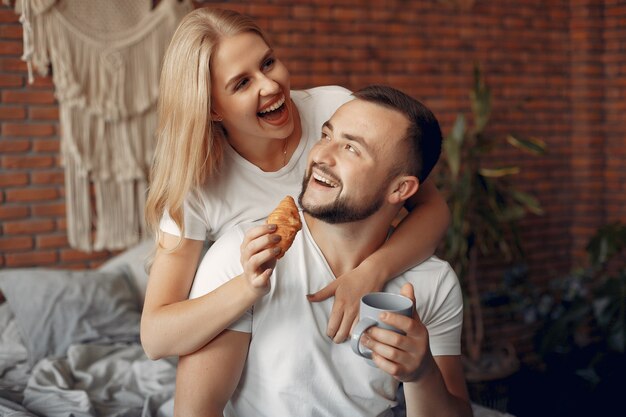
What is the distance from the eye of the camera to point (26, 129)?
3.22 metres

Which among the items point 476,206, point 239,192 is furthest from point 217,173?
point 476,206

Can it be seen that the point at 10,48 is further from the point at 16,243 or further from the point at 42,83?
the point at 16,243

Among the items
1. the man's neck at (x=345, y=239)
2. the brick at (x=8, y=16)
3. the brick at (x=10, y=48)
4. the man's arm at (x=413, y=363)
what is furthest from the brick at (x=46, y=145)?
the man's arm at (x=413, y=363)

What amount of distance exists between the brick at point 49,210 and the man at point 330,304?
2.07 metres

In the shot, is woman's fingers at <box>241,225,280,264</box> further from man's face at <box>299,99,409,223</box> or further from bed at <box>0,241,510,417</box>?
bed at <box>0,241,510,417</box>

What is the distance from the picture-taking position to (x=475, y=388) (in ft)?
12.7

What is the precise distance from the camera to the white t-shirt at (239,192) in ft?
5.18

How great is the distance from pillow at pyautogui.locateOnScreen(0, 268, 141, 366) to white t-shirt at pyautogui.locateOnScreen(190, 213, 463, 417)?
1552 millimetres

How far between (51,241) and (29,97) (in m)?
0.68

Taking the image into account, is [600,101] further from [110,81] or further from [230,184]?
[230,184]

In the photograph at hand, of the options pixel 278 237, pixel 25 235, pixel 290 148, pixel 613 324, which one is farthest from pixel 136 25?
pixel 613 324

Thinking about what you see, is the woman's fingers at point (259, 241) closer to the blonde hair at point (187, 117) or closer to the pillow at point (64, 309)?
the blonde hair at point (187, 117)

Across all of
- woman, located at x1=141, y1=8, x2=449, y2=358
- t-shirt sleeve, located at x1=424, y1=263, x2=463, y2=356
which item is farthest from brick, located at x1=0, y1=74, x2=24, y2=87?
t-shirt sleeve, located at x1=424, y1=263, x2=463, y2=356

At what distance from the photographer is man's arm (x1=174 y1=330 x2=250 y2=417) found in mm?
1382
